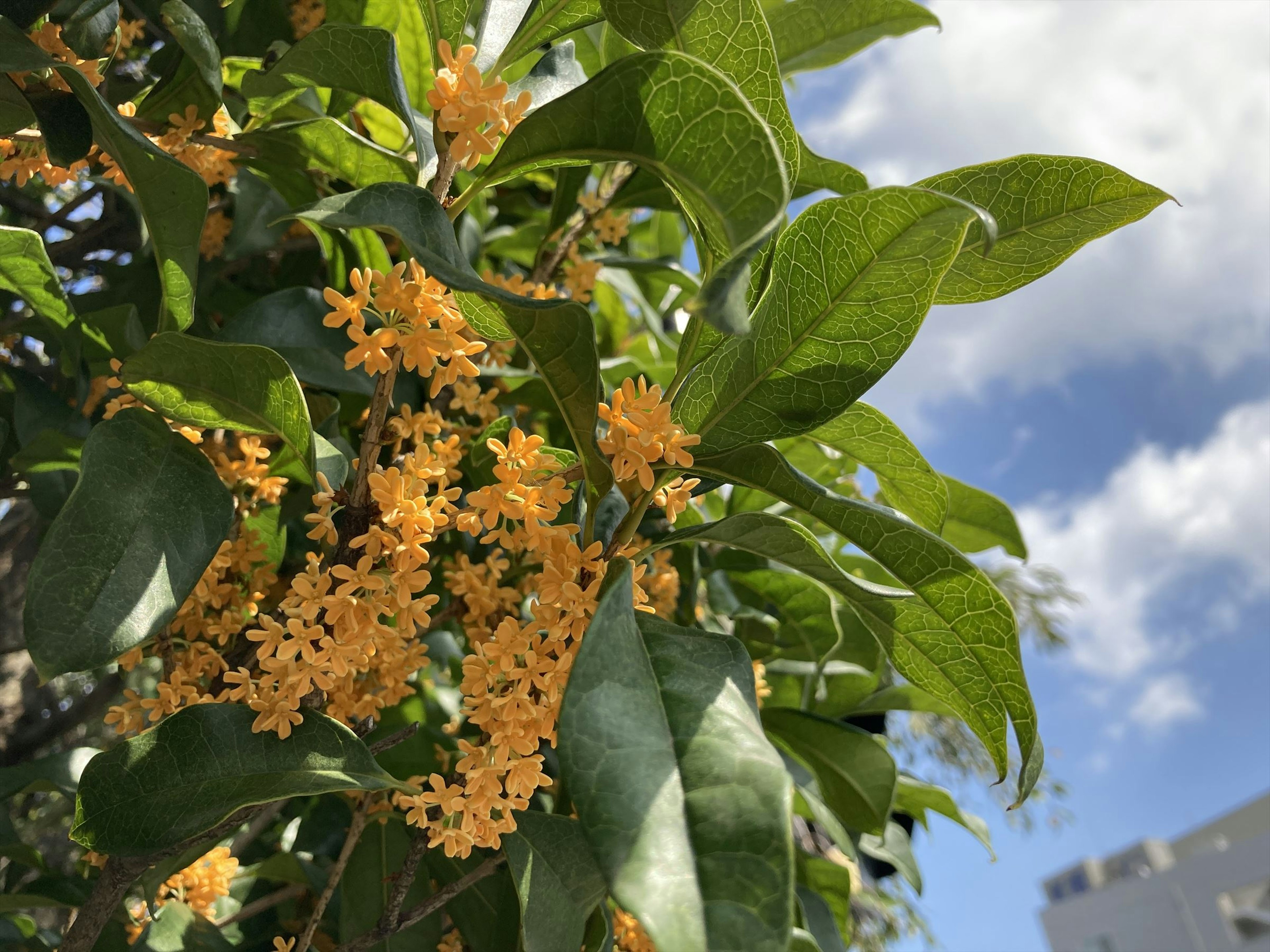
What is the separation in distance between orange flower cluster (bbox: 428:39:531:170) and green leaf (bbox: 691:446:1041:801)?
276 millimetres

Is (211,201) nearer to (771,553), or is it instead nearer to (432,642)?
(432,642)

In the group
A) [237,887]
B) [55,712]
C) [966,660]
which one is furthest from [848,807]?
[55,712]

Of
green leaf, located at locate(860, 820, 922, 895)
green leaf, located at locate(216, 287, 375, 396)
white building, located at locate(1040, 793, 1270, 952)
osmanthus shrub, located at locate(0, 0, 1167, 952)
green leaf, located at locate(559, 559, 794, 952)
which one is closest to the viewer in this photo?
green leaf, located at locate(559, 559, 794, 952)

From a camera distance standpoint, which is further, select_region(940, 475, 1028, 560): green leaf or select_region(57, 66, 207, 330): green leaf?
select_region(940, 475, 1028, 560): green leaf

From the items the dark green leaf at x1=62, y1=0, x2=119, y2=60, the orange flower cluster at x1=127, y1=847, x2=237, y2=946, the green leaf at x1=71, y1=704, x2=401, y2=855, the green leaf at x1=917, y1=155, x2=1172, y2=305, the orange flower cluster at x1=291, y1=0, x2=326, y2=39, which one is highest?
the orange flower cluster at x1=291, y1=0, x2=326, y2=39

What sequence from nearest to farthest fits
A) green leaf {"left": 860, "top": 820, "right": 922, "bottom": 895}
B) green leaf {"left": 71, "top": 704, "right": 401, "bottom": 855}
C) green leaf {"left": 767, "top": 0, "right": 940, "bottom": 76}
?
green leaf {"left": 71, "top": 704, "right": 401, "bottom": 855} < green leaf {"left": 767, "top": 0, "right": 940, "bottom": 76} < green leaf {"left": 860, "top": 820, "right": 922, "bottom": 895}

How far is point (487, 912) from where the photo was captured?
2.93ft

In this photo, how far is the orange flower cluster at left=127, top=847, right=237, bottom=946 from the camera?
887 mm

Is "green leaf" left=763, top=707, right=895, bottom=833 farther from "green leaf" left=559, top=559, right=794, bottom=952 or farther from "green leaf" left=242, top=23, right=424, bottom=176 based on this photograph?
"green leaf" left=242, top=23, right=424, bottom=176

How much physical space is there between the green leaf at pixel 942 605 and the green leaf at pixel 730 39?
22cm

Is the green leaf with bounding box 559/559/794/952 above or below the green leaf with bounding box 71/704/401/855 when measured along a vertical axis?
below

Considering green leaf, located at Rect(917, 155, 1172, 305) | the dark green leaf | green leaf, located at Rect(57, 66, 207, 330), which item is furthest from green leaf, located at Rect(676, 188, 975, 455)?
the dark green leaf

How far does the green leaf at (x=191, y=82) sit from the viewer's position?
810 millimetres

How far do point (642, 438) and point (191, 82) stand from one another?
0.69 metres
